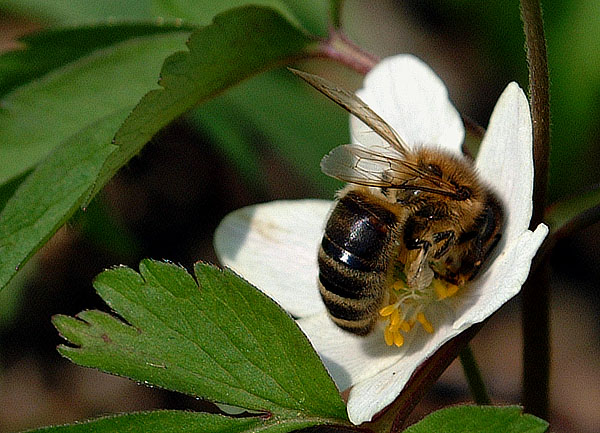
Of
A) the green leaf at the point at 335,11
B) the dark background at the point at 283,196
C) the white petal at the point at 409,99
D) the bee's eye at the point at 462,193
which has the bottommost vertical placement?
the dark background at the point at 283,196

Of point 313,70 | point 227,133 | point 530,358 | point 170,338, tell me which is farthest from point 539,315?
point 313,70

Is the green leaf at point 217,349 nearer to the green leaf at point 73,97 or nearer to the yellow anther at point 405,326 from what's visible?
the yellow anther at point 405,326

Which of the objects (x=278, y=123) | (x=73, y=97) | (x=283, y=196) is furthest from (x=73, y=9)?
(x=73, y=97)

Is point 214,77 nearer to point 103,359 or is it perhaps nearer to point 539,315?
point 103,359

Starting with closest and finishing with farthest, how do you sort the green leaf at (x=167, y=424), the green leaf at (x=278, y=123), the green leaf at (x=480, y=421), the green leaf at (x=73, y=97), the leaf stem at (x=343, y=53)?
the green leaf at (x=480, y=421) → the green leaf at (x=167, y=424) → the green leaf at (x=73, y=97) → the leaf stem at (x=343, y=53) → the green leaf at (x=278, y=123)

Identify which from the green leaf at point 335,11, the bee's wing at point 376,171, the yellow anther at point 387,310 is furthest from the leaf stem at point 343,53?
the yellow anther at point 387,310

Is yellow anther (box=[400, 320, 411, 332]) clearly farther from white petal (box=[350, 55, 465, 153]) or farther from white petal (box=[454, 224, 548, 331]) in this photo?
white petal (box=[350, 55, 465, 153])

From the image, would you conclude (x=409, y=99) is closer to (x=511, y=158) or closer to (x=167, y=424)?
(x=511, y=158)
